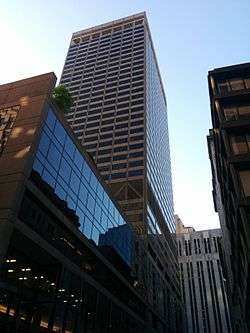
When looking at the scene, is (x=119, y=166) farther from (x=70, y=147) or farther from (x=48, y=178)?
(x=48, y=178)

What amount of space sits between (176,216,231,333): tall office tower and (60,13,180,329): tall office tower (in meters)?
58.3

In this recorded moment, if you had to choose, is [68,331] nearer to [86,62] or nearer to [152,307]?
[152,307]

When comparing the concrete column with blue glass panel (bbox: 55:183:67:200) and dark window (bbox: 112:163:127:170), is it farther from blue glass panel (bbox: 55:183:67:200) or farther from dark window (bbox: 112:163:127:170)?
dark window (bbox: 112:163:127:170)

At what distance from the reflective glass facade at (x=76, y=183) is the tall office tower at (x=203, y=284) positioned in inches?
4222

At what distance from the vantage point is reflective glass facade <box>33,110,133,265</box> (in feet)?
96.6

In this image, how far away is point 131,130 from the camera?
306ft

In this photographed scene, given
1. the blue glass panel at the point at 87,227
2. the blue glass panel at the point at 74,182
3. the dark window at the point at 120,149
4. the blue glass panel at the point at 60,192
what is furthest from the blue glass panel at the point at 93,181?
the dark window at the point at 120,149

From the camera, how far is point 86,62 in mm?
128250

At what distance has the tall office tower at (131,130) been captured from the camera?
71375 mm

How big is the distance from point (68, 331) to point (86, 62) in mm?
111284

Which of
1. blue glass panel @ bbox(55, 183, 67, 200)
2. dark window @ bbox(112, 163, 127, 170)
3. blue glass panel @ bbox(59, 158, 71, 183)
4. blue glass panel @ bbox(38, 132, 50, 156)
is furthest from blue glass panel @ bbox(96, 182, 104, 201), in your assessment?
dark window @ bbox(112, 163, 127, 170)

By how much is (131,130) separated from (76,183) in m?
60.5

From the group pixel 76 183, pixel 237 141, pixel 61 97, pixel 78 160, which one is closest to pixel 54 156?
pixel 76 183

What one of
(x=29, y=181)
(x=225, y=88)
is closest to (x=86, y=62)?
(x=225, y=88)
